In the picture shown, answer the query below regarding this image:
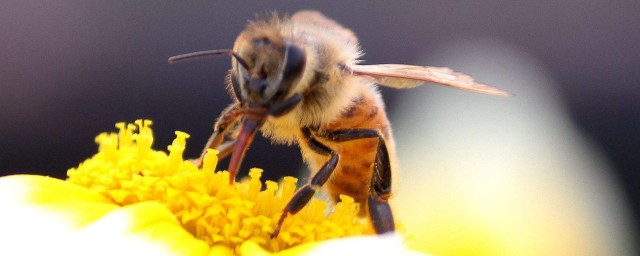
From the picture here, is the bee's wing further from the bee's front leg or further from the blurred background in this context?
the blurred background

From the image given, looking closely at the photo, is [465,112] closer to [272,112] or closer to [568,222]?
[568,222]

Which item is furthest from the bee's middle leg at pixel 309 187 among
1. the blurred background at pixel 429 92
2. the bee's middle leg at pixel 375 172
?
the blurred background at pixel 429 92

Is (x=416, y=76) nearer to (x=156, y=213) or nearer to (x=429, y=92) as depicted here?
(x=156, y=213)

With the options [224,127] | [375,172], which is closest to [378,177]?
[375,172]

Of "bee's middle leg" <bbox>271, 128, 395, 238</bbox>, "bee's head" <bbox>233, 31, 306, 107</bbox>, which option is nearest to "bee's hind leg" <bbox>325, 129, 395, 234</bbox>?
"bee's middle leg" <bbox>271, 128, 395, 238</bbox>

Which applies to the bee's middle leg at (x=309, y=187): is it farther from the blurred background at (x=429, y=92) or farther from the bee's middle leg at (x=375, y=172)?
the blurred background at (x=429, y=92)
